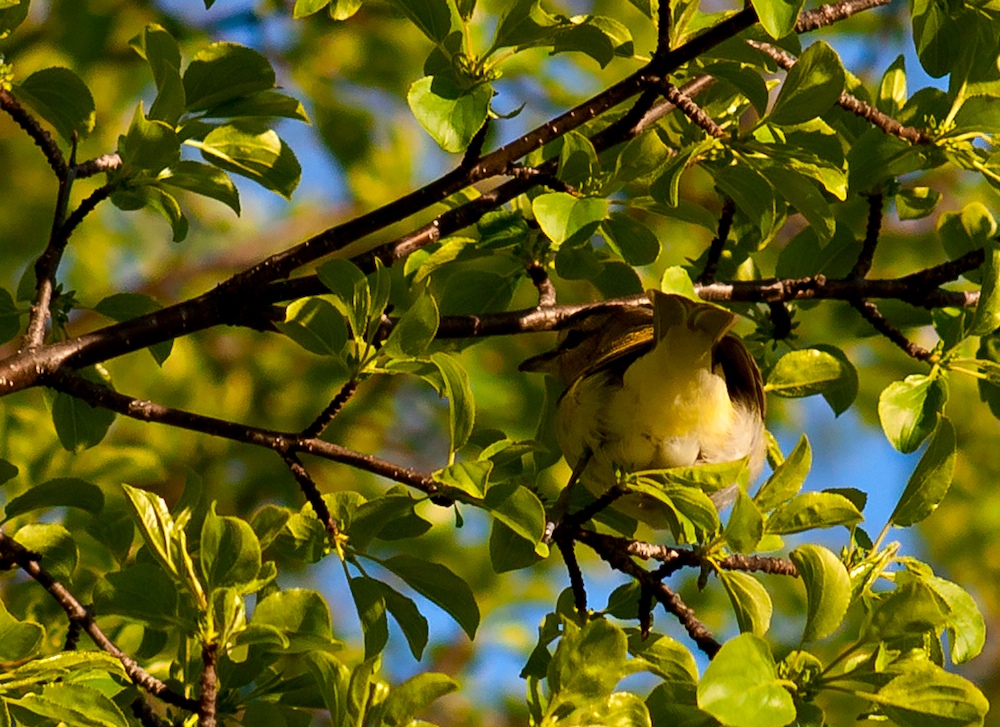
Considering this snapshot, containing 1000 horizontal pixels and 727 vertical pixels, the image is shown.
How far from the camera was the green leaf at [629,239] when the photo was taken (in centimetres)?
186

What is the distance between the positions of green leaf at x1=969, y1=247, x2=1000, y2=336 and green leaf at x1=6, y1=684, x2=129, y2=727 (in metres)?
1.26

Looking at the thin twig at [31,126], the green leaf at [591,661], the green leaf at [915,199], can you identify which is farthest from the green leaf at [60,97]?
the green leaf at [915,199]

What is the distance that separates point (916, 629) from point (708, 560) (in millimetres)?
296

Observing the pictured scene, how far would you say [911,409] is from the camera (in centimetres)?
190

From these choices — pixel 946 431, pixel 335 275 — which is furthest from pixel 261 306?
pixel 946 431

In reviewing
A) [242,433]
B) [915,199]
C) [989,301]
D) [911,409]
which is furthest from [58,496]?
[915,199]

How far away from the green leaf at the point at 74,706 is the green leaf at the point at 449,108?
0.78 m

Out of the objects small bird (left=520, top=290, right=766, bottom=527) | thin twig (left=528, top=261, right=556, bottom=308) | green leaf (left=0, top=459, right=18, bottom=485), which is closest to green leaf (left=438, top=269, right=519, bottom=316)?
thin twig (left=528, top=261, right=556, bottom=308)

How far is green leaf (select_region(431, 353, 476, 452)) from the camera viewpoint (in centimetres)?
160

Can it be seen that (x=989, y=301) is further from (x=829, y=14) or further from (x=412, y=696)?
(x=412, y=696)

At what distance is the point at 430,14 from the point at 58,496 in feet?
2.92

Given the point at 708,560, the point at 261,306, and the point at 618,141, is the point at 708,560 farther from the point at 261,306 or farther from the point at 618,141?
the point at 261,306

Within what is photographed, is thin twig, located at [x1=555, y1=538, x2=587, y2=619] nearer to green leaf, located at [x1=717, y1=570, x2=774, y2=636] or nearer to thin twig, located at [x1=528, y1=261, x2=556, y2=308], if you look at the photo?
green leaf, located at [x1=717, y1=570, x2=774, y2=636]

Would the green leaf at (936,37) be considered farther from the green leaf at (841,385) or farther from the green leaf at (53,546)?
the green leaf at (53,546)
